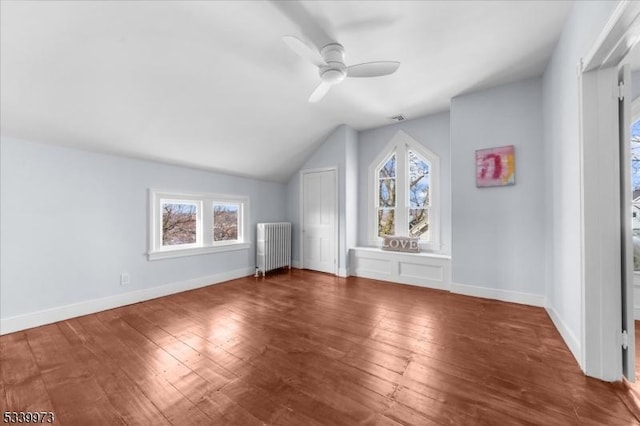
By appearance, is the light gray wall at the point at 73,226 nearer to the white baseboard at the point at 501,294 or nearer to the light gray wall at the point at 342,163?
the light gray wall at the point at 342,163

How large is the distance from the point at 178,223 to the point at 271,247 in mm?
1567

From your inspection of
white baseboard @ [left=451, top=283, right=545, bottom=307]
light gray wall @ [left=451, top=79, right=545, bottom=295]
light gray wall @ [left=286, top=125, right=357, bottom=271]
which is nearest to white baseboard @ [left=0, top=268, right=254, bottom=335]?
light gray wall @ [left=286, top=125, right=357, bottom=271]

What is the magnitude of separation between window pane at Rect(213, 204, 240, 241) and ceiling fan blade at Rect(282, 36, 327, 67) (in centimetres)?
288

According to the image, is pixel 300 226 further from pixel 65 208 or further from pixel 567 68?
pixel 567 68

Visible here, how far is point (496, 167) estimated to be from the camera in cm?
309

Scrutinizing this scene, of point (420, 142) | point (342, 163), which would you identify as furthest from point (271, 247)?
point (420, 142)

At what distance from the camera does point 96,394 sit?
149cm

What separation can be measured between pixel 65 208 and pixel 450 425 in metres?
3.83

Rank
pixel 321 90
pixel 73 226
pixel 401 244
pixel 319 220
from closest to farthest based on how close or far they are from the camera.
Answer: pixel 321 90 < pixel 73 226 < pixel 401 244 < pixel 319 220

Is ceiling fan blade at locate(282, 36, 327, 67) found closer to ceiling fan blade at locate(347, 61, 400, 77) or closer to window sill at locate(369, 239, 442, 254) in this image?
ceiling fan blade at locate(347, 61, 400, 77)

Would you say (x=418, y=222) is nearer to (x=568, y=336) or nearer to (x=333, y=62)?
(x=568, y=336)

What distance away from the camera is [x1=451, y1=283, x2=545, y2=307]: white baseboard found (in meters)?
2.88

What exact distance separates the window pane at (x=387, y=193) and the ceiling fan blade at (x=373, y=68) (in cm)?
235

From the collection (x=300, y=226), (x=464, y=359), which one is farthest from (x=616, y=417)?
(x=300, y=226)
